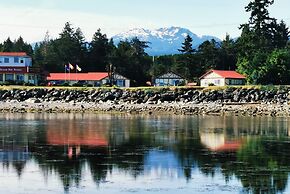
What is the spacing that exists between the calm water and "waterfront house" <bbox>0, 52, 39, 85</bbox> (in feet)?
180

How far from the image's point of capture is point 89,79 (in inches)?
3959

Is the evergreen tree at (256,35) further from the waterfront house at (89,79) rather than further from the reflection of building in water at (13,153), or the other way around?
the reflection of building in water at (13,153)

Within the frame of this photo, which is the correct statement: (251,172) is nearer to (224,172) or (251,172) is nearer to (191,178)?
(224,172)

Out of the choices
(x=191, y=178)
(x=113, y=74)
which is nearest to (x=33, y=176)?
(x=191, y=178)

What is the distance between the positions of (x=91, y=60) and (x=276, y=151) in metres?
87.4

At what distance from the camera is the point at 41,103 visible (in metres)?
73.1

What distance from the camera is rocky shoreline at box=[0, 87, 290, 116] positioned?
6362 cm

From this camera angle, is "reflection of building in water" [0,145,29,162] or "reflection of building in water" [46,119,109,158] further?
"reflection of building in water" [46,119,109,158]

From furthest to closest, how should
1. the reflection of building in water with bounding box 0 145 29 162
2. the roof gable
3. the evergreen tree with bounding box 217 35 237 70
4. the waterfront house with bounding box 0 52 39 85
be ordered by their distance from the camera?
the evergreen tree with bounding box 217 35 237 70 < the roof gable < the waterfront house with bounding box 0 52 39 85 < the reflection of building in water with bounding box 0 145 29 162

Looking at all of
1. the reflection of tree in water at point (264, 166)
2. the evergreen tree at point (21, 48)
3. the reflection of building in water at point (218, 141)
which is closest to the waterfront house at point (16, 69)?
the evergreen tree at point (21, 48)

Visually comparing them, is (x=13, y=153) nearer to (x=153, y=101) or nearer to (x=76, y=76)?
(x=153, y=101)

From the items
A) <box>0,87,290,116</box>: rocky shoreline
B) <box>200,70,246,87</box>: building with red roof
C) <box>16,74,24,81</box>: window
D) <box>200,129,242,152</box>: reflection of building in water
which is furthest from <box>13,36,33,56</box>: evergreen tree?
<box>200,129,242,152</box>: reflection of building in water

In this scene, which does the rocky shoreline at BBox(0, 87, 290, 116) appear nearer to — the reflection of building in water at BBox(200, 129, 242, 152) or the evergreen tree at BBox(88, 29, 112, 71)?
A: the reflection of building in water at BBox(200, 129, 242, 152)

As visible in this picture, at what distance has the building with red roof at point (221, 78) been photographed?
311 ft
